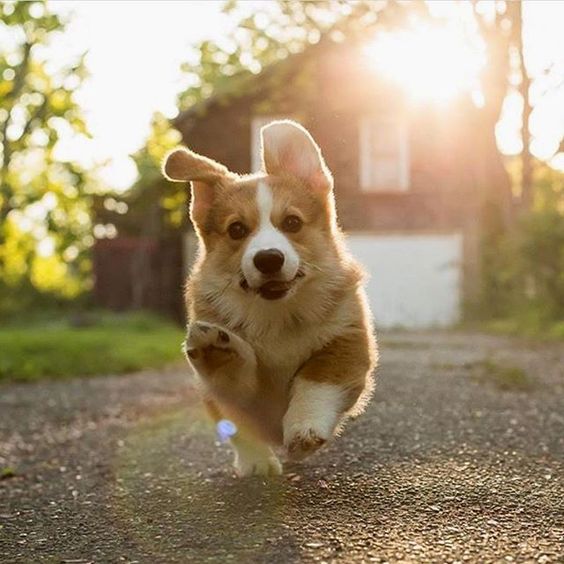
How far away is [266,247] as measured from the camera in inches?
162

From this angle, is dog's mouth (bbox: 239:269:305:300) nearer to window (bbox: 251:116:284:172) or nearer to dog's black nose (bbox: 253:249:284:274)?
dog's black nose (bbox: 253:249:284:274)

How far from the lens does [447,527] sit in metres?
3.60

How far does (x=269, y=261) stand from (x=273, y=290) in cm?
16

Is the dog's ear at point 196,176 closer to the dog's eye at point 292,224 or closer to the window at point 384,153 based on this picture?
the dog's eye at point 292,224

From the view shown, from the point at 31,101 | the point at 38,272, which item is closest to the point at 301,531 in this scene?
the point at 31,101

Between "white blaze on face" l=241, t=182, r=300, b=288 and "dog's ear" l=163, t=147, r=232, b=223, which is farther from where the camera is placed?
"dog's ear" l=163, t=147, r=232, b=223

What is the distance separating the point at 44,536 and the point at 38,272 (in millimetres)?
40112

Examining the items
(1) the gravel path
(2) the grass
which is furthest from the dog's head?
(2) the grass

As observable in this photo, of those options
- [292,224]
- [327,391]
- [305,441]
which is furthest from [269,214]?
[305,441]

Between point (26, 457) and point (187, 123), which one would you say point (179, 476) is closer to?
point (26, 457)

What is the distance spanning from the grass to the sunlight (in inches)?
310

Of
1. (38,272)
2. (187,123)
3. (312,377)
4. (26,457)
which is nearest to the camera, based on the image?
(312,377)

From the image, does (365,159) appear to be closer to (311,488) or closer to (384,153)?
(384,153)

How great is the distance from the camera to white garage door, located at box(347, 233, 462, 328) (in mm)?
20562
